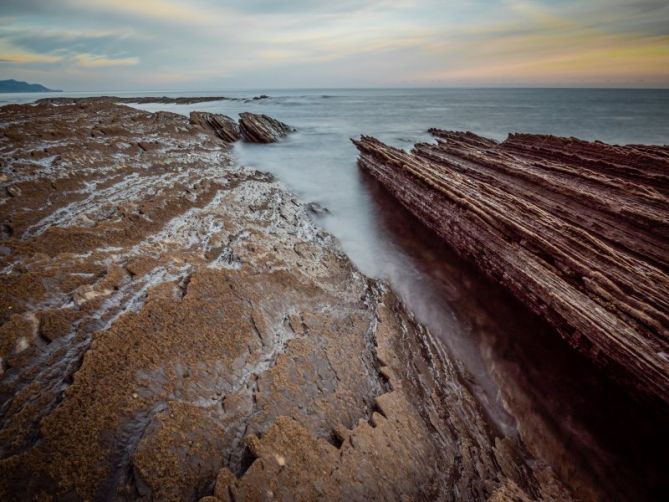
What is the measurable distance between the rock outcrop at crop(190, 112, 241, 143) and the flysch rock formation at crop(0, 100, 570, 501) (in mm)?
12941

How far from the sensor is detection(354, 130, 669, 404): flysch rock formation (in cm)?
380

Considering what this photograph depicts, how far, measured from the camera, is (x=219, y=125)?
1808 cm

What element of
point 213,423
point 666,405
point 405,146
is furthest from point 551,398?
point 405,146

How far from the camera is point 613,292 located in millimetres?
4141

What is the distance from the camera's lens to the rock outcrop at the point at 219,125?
17.5 m

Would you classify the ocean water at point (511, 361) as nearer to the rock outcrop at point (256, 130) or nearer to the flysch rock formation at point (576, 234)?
the flysch rock formation at point (576, 234)

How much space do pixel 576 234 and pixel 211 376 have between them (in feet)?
20.2

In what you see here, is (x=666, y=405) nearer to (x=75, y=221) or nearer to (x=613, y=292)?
(x=613, y=292)

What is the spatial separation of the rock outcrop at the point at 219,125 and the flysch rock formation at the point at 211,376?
1294 cm

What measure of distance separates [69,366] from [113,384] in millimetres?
535

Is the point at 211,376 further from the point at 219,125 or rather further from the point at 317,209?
the point at 219,125

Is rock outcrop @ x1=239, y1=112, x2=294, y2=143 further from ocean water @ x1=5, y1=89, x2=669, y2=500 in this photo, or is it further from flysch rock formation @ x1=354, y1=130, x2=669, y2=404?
ocean water @ x1=5, y1=89, x2=669, y2=500

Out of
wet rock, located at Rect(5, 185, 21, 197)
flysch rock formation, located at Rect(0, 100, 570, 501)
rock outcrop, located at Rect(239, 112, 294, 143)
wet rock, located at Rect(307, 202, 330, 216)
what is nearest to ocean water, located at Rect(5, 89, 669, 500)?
wet rock, located at Rect(307, 202, 330, 216)

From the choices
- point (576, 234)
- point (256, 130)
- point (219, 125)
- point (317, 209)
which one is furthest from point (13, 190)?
point (219, 125)
